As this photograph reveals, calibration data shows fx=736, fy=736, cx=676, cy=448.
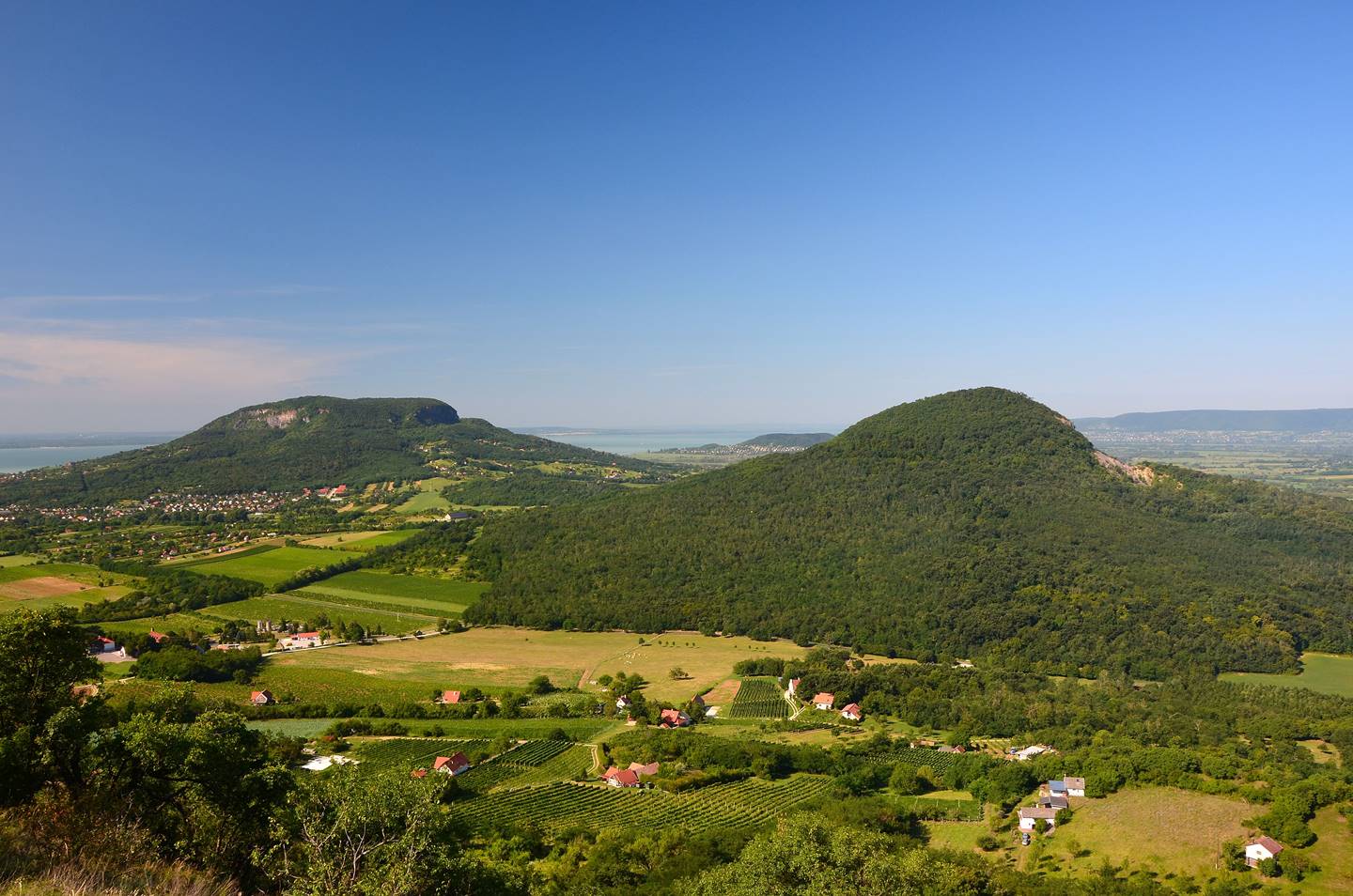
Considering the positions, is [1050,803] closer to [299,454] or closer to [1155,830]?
[1155,830]

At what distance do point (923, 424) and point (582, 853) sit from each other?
2760 inches

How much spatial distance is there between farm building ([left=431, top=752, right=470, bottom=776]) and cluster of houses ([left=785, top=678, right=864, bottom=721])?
20.4 metres

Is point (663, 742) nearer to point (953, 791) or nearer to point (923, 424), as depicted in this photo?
point (953, 791)

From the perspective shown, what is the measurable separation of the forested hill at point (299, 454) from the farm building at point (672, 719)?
351 feet

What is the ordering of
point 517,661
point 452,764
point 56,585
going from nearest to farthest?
point 452,764
point 517,661
point 56,585

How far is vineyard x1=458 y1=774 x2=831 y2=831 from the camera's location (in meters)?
28.6

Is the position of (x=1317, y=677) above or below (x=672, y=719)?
below

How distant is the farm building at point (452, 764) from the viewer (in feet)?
107

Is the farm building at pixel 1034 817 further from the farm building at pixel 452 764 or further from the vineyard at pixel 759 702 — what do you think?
the farm building at pixel 452 764

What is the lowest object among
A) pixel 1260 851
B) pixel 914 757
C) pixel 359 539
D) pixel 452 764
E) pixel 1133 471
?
pixel 914 757

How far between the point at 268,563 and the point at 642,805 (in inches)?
2373

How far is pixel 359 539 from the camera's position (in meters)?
87.9

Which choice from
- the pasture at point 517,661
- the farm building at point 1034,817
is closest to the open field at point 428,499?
the pasture at point 517,661

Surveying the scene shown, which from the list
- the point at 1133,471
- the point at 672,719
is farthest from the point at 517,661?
the point at 1133,471
